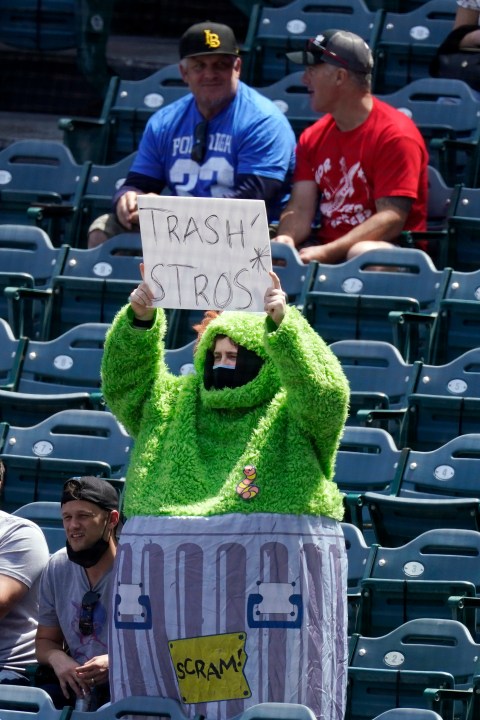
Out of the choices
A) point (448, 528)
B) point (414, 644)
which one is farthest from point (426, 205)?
point (414, 644)

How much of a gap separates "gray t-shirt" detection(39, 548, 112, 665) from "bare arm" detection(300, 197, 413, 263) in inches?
89.2

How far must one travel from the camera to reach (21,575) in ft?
16.1

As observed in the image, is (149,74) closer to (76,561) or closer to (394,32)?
(394,32)

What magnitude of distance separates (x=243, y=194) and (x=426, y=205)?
0.79 m

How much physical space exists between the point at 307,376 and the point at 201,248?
47cm

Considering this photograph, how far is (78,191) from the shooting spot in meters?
7.59

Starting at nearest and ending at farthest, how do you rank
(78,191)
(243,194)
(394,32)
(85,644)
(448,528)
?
(85,644), (448,528), (243,194), (78,191), (394,32)

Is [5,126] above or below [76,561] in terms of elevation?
above

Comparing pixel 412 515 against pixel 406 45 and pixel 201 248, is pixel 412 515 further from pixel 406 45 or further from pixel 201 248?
pixel 406 45

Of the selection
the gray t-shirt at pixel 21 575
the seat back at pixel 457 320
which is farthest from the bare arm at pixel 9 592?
the seat back at pixel 457 320

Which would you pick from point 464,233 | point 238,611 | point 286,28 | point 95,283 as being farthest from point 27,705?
point 286,28

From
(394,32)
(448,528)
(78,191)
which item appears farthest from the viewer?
(394,32)

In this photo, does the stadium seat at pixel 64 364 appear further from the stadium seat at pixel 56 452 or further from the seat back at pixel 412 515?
the seat back at pixel 412 515

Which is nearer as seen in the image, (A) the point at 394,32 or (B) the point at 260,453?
(B) the point at 260,453
